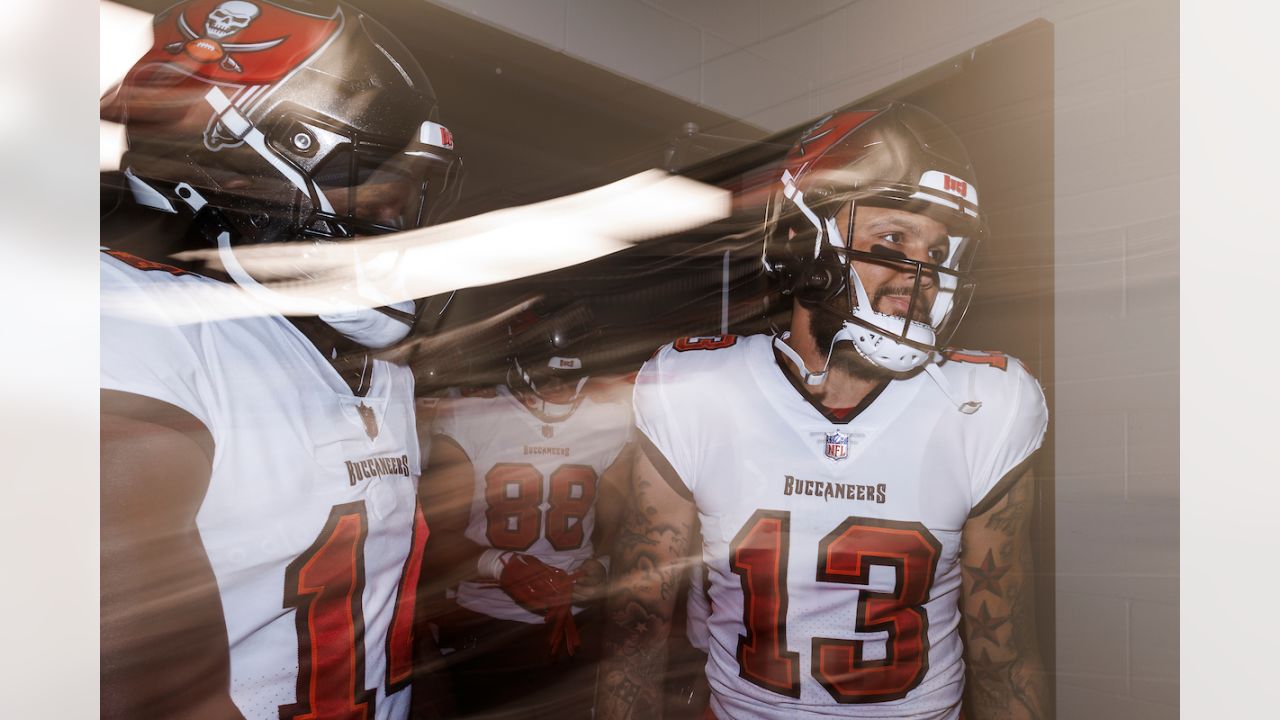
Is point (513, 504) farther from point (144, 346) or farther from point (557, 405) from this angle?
point (144, 346)

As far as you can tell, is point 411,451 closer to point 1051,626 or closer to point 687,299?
point 687,299

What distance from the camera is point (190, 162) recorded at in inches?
28.6

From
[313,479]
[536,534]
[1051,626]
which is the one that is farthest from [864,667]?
[313,479]

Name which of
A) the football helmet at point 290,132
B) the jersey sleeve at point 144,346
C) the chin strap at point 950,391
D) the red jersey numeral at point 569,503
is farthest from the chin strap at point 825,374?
the jersey sleeve at point 144,346

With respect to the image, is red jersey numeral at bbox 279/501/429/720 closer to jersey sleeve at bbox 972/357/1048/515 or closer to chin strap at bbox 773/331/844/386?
chin strap at bbox 773/331/844/386

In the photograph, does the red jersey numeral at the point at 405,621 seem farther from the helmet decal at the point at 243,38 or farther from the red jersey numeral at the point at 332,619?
the helmet decal at the point at 243,38

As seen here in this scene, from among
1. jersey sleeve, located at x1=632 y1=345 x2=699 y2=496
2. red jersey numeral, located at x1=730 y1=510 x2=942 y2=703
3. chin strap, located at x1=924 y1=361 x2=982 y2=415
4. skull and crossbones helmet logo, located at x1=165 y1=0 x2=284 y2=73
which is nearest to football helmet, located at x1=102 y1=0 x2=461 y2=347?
skull and crossbones helmet logo, located at x1=165 y1=0 x2=284 y2=73

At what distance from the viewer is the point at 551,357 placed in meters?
1.05

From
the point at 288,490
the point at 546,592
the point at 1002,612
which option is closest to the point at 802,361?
the point at 1002,612

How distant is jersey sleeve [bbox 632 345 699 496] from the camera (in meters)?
1.09

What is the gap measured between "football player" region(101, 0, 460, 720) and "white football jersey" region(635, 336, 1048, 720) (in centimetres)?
45

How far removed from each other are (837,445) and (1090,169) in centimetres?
53

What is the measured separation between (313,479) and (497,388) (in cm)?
37

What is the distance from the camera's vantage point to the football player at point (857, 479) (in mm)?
1011
